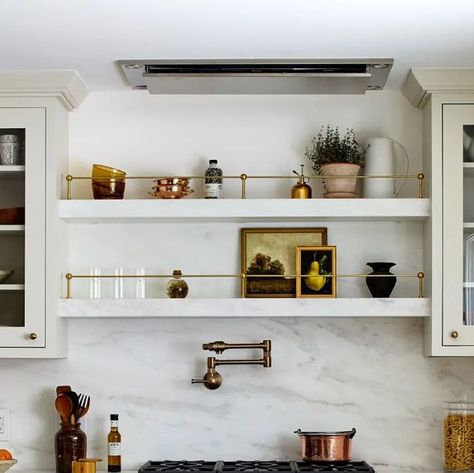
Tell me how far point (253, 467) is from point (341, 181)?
110 cm

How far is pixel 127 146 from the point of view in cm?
369

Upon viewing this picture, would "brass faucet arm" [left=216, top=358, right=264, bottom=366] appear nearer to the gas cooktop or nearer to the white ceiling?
the gas cooktop

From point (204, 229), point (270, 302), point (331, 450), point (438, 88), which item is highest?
point (438, 88)

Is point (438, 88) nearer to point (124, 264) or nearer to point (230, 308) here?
point (230, 308)

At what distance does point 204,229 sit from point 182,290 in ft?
0.95

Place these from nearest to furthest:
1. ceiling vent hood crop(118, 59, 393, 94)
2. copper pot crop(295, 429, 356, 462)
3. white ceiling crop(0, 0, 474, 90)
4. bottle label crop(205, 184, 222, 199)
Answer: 1. white ceiling crop(0, 0, 474, 90)
2. ceiling vent hood crop(118, 59, 393, 94)
3. copper pot crop(295, 429, 356, 462)
4. bottle label crop(205, 184, 222, 199)

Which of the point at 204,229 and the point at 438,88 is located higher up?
the point at 438,88

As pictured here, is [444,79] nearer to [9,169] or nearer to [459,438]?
[459,438]

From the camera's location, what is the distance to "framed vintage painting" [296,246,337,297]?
3486mm

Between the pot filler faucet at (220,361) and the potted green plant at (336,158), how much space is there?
626 mm

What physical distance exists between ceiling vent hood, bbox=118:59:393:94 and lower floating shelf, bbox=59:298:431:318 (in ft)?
2.61

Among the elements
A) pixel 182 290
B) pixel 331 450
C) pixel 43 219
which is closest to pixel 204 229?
pixel 182 290

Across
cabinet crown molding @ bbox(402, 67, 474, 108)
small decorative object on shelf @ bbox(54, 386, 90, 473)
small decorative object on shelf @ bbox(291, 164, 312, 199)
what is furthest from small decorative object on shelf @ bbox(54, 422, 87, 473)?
cabinet crown molding @ bbox(402, 67, 474, 108)

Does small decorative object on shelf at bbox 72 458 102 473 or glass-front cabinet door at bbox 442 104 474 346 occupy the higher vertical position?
glass-front cabinet door at bbox 442 104 474 346
